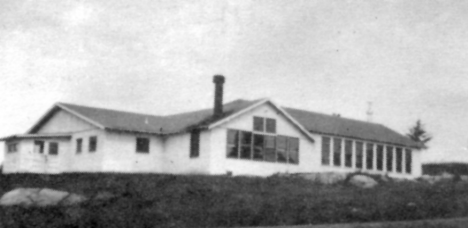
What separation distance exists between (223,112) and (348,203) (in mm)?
13886

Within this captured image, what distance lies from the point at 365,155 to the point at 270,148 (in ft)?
26.8

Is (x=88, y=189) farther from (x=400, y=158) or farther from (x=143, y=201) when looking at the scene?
(x=400, y=158)

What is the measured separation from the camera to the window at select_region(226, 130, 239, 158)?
33375mm

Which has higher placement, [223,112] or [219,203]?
[223,112]

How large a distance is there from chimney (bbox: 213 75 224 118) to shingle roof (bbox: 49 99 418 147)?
381 millimetres

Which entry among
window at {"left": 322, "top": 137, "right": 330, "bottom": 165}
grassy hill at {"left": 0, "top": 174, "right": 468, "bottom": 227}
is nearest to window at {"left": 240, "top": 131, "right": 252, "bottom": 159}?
grassy hill at {"left": 0, "top": 174, "right": 468, "bottom": 227}

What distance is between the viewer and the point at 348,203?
72.0ft

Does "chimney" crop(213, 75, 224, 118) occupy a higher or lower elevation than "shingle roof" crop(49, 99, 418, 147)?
higher

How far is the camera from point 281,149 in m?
35.6

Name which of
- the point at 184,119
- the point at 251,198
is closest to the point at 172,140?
the point at 184,119

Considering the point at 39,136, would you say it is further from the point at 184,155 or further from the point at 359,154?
the point at 359,154

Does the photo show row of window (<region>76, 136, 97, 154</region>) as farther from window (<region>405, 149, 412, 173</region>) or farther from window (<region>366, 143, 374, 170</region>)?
window (<region>405, 149, 412, 173</region>)

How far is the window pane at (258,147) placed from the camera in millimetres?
34531

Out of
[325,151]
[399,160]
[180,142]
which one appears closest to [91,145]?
[180,142]
